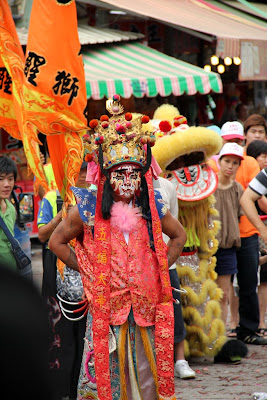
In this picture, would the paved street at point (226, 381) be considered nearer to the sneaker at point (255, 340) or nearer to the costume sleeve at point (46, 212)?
the sneaker at point (255, 340)

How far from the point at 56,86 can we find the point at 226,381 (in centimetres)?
253

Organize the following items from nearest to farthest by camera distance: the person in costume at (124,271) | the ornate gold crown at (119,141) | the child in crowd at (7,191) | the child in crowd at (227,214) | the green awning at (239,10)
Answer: the person in costume at (124,271) → the ornate gold crown at (119,141) → the child in crowd at (7,191) → the child in crowd at (227,214) → the green awning at (239,10)

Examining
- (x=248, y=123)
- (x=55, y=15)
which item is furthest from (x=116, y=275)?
(x=248, y=123)

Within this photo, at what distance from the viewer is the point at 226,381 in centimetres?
561

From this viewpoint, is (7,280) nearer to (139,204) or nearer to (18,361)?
(18,361)

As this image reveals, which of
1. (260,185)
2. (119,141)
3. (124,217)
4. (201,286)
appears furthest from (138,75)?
(124,217)

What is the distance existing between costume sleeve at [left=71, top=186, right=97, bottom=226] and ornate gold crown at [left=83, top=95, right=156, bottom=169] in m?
0.18

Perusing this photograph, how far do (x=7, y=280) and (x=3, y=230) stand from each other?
411 cm

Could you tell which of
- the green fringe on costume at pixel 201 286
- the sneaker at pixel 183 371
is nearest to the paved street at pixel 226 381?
the sneaker at pixel 183 371

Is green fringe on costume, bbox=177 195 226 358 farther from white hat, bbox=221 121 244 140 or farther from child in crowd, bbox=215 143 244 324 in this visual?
white hat, bbox=221 121 244 140

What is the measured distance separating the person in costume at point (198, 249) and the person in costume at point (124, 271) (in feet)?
5.95

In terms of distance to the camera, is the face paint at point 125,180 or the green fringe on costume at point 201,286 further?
the green fringe on costume at point 201,286

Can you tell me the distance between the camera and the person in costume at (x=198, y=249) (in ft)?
19.5

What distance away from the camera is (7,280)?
1.17 metres
